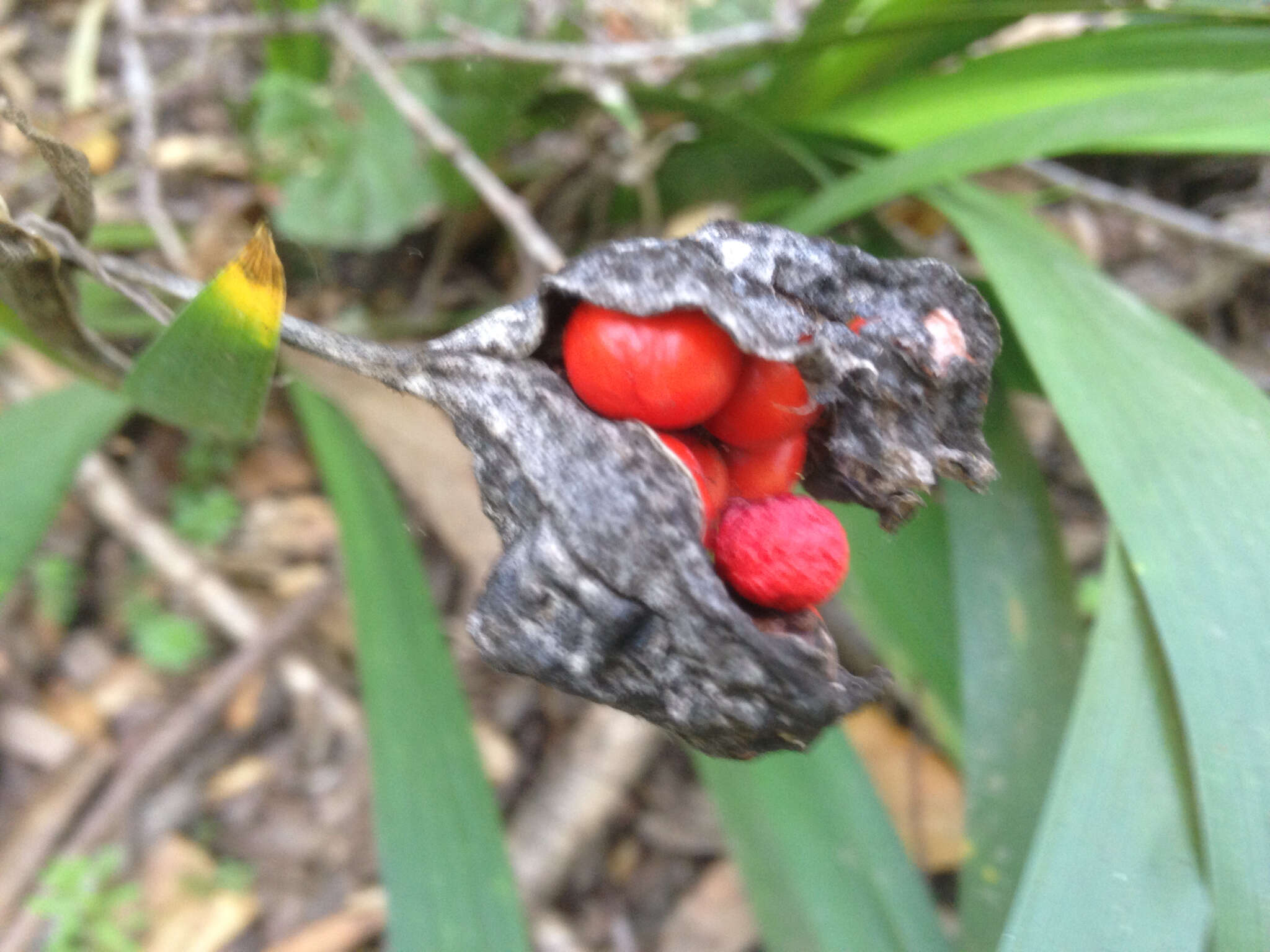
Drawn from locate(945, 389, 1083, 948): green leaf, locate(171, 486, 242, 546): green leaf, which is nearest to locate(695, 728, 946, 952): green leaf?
locate(945, 389, 1083, 948): green leaf

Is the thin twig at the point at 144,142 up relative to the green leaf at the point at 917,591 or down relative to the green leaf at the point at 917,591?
up

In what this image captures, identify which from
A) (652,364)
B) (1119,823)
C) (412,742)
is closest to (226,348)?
(652,364)

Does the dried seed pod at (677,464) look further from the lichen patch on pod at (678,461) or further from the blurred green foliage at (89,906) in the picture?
the blurred green foliage at (89,906)

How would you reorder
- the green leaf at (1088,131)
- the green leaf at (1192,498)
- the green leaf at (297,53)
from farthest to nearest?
the green leaf at (297,53) < the green leaf at (1088,131) < the green leaf at (1192,498)

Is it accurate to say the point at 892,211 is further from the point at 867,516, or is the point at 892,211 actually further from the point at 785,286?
the point at 785,286

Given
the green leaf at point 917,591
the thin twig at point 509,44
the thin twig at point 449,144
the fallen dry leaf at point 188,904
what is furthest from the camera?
the fallen dry leaf at point 188,904

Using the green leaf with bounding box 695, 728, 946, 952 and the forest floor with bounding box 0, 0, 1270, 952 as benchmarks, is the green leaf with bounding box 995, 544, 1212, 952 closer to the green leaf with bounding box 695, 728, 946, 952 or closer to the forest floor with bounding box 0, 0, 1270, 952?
the green leaf with bounding box 695, 728, 946, 952

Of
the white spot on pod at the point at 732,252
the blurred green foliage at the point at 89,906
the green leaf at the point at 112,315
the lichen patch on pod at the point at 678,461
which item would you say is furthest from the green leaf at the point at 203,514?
the white spot on pod at the point at 732,252

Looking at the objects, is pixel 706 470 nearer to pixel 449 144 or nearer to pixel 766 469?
pixel 766 469

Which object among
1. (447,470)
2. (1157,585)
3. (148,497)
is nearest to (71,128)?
(148,497)
